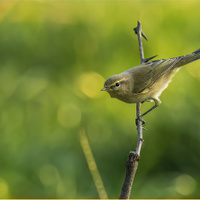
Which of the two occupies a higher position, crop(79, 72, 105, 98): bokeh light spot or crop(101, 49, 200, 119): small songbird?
crop(101, 49, 200, 119): small songbird

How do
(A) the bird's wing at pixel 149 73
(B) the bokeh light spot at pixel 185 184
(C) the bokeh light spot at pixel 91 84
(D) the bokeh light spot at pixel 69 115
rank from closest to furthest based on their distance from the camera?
(A) the bird's wing at pixel 149 73 < (B) the bokeh light spot at pixel 185 184 < (D) the bokeh light spot at pixel 69 115 < (C) the bokeh light spot at pixel 91 84

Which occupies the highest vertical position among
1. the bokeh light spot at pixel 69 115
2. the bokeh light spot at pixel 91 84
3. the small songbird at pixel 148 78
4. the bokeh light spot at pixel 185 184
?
the small songbird at pixel 148 78

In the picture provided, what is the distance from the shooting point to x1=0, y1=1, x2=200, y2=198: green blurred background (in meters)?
3.00

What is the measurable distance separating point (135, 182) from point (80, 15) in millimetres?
2049

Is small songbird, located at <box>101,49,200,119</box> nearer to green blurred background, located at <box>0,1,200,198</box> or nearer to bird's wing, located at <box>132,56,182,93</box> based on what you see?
bird's wing, located at <box>132,56,182,93</box>

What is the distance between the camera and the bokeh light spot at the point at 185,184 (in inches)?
114

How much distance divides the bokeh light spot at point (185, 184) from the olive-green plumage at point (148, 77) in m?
0.86

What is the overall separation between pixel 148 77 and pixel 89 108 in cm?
113

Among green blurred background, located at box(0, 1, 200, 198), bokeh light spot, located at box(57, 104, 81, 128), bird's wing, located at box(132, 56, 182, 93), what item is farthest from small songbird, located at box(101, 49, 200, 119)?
bokeh light spot, located at box(57, 104, 81, 128)

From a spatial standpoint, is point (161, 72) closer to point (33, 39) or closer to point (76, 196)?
point (76, 196)

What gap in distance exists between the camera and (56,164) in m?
3.04

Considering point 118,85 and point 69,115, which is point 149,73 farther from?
point 69,115

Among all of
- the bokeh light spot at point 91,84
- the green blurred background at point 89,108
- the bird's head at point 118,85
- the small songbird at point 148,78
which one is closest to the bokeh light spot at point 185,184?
the green blurred background at point 89,108

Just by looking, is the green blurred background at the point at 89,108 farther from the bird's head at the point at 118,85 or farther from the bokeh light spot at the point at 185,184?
the bird's head at the point at 118,85
